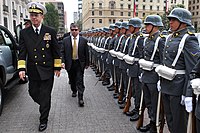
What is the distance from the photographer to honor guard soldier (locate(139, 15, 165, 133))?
371cm

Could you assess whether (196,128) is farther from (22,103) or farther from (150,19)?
(22,103)

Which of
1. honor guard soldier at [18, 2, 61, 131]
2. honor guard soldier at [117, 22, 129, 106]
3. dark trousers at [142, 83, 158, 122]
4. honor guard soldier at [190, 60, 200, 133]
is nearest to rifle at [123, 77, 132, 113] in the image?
honor guard soldier at [117, 22, 129, 106]

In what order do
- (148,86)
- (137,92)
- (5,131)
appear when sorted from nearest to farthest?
(148,86) → (5,131) → (137,92)

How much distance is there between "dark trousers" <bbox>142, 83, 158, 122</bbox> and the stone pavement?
531 millimetres

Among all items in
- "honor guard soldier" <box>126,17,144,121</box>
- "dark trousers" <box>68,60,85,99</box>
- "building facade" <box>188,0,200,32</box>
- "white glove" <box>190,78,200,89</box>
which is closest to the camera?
"white glove" <box>190,78,200,89</box>

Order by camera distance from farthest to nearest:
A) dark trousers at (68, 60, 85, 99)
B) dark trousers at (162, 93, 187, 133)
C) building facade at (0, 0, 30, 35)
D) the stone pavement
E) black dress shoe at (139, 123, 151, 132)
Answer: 1. building facade at (0, 0, 30, 35)
2. dark trousers at (68, 60, 85, 99)
3. the stone pavement
4. black dress shoe at (139, 123, 151, 132)
5. dark trousers at (162, 93, 187, 133)

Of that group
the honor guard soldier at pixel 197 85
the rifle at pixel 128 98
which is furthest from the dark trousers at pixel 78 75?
the honor guard soldier at pixel 197 85

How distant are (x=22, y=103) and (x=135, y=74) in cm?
310

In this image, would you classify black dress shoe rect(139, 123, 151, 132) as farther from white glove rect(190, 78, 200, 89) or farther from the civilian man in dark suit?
the civilian man in dark suit

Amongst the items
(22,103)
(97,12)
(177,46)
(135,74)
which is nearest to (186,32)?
(177,46)

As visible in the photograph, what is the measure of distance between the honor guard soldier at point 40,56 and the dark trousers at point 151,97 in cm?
170

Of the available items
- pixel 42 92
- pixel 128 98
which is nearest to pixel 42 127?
pixel 42 92

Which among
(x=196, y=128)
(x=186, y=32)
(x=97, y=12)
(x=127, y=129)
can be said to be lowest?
(x=127, y=129)

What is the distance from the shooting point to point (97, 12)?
8812 centimetres
